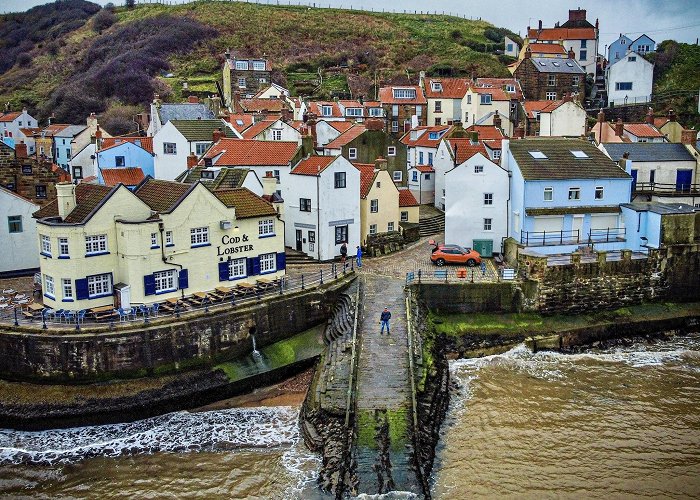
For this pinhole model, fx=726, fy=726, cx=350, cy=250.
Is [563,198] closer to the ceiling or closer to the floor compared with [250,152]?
closer to the floor

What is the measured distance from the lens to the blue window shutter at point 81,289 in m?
31.3

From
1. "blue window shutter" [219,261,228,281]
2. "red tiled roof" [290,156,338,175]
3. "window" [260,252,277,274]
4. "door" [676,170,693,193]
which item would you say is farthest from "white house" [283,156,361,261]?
"door" [676,170,693,193]

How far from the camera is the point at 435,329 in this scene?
35500mm

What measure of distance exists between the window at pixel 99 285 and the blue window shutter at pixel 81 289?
0.70 feet

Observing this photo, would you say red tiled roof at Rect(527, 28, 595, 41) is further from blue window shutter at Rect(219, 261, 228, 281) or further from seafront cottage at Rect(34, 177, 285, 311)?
blue window shutter at Rect(219, 261, 228, 281)

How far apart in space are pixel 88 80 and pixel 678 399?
8887 cm

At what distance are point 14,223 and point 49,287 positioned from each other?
29.5 ft

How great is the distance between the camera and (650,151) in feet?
158

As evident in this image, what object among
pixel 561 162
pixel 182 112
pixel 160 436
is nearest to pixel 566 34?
pixel 182 112

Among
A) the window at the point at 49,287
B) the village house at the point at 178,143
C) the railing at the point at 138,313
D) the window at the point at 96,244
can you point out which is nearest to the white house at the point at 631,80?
the village house at the point at 178,143

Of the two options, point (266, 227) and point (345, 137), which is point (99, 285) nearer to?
point (266, 227)

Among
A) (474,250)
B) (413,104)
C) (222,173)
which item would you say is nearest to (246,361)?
(222,173)

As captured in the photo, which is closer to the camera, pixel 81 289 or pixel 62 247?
pixel 62 247

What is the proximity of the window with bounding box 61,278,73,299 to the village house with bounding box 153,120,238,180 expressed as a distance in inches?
746
